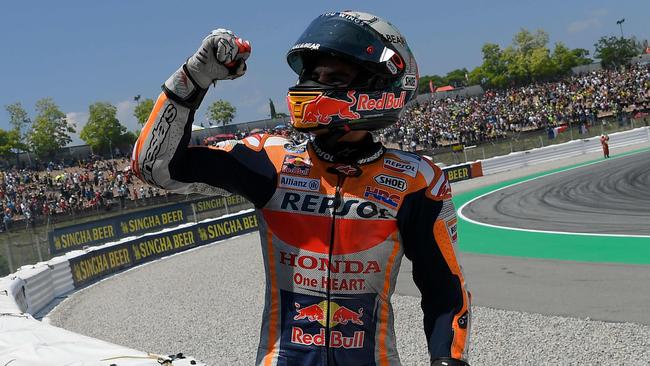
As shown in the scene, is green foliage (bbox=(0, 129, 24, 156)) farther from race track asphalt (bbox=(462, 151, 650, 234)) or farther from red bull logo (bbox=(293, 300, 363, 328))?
red bull logo (bbox=(293, 300, 363, 328))

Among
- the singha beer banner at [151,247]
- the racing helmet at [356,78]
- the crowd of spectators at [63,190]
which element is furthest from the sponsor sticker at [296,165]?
the crowd of spectators at [63,190]

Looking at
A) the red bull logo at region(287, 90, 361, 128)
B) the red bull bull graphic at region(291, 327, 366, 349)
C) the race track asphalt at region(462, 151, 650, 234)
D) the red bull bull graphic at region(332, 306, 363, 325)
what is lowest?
the race track asphalt at region(462, 151, 650, 234)

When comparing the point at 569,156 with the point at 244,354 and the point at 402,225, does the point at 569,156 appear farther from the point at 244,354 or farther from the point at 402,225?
the point at 402,225

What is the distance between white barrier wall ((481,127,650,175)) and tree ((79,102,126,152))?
144 ft

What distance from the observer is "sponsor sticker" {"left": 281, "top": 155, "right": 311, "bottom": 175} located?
2.41 m

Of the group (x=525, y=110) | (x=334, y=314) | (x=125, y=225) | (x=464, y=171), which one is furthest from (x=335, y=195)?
(x=525, y=110)

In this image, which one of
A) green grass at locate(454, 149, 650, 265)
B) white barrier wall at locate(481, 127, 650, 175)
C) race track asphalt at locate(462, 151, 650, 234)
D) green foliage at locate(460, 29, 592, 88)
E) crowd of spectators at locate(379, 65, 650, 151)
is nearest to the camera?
green grass at locate(454, 149, 650, 265)

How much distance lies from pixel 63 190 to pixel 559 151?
2672 centimetres

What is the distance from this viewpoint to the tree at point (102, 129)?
216ft

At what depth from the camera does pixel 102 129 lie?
2591 inches

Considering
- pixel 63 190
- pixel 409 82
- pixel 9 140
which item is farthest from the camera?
pixel 9 140

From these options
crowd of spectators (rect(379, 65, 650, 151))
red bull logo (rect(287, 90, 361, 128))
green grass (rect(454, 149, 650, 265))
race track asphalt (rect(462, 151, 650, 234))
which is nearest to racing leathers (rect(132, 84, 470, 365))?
red bull logo (rect(287, 90, 361, 128))

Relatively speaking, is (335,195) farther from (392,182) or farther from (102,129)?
(102,129)

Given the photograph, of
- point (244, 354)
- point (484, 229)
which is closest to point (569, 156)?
point (484, 229)
